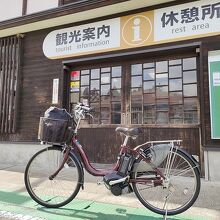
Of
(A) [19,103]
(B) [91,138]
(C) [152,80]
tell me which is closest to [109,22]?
(C) [152,80]

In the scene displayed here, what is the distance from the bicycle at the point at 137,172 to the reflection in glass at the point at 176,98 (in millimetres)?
2470

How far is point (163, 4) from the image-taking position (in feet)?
19.3

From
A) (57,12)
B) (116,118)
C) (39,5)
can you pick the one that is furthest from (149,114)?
(39,5)

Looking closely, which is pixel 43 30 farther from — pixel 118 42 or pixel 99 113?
pixel 99 113

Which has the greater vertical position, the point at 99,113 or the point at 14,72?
the point at 14,72

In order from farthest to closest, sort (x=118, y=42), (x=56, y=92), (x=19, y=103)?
(x=19, y=103) < (x=56, y=92) < (x=118, y=42)

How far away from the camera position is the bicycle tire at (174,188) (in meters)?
3.16

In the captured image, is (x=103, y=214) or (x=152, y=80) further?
(x=152, y=80)

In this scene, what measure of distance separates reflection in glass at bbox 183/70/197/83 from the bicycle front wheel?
Answer: 338cm

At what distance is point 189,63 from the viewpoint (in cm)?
577

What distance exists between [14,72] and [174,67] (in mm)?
4588

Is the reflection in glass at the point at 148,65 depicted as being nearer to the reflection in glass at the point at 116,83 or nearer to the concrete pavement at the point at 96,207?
the reflection in glass at the point at 116,83

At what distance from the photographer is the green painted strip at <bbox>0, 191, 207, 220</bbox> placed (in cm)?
330

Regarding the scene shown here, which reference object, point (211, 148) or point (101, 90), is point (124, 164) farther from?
point (101, 90)
